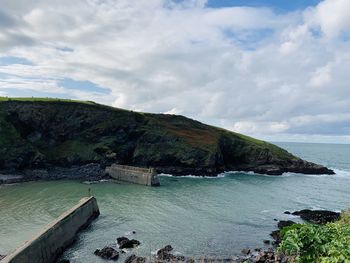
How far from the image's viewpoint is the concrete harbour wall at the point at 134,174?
266 ft

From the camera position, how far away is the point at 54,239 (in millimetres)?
36938

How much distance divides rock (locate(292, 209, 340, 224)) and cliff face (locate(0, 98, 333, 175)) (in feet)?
142

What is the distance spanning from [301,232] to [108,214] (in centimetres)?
4096

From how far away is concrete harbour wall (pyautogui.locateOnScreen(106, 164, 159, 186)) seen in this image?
→ 266ft

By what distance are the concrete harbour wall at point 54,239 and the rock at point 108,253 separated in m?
4.01

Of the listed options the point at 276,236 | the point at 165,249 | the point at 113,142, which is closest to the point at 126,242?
the point at 165,249

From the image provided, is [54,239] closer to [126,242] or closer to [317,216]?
[126,242]

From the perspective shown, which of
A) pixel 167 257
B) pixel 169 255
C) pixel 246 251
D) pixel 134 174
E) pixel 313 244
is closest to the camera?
pixel 313 244

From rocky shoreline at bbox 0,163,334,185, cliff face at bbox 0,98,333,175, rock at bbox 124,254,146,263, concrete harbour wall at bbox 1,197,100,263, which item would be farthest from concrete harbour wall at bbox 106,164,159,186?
rock at bbox 124,254,146,263

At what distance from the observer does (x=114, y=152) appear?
350 ft

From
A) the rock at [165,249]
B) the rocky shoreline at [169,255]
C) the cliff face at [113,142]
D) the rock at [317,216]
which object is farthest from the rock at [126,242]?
the cliff face at [113,142]

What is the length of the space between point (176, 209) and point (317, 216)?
21341 millimetres

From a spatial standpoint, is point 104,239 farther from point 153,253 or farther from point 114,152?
point 114,152

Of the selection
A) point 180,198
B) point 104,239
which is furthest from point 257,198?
point 104,239
